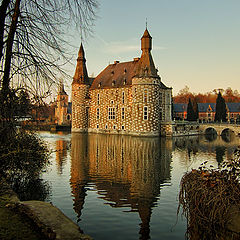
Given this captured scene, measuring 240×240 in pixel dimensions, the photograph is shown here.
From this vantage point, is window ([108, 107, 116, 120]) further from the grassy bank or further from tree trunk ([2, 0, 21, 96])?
the grassy bank

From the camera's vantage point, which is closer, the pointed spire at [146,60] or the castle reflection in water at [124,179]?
the castle reflection in water at [124,179]

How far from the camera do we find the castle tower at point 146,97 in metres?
38.7

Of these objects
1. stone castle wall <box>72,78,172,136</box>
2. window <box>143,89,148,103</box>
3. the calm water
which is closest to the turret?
stone castle wall <box>72,78,172,136</box>

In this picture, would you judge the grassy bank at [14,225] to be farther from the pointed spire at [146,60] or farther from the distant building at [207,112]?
the distant building at [207,112]

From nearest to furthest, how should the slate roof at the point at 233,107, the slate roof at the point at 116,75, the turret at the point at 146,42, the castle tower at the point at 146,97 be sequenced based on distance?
the castle tower at the point at 146,97
the turret at the point at 146,42
the slate roof at the point at 116,75
the slate roof at the point at 233,107

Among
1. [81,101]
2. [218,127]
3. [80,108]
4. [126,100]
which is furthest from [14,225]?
[218,127]

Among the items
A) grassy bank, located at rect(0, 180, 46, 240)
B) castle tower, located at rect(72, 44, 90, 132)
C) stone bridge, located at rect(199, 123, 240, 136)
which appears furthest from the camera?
castle tower, located at rect(72, 44, 90, 132)

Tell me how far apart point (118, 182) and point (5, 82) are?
23.7ft

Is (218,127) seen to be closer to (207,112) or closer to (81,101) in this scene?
(81,101)

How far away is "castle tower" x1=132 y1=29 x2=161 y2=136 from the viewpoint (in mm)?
38656

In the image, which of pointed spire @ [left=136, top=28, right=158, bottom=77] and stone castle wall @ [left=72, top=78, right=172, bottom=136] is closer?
stone castle wall @ [left=72, top=78, right=172, bottom=136]

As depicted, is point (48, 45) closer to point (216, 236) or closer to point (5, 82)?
point (5, 82)

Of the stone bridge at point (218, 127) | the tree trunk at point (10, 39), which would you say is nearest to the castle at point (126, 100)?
the stone bridge at point (218, 127)

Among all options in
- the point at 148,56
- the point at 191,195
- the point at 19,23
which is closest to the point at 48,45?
the point at 19,23
